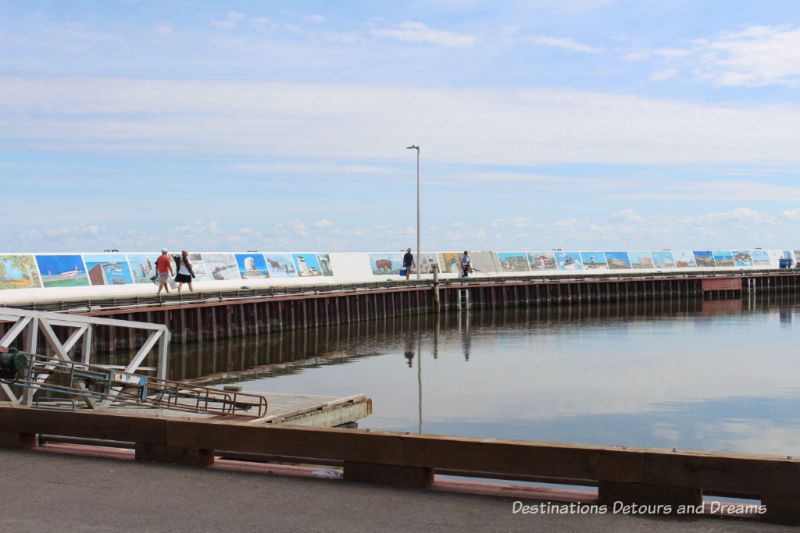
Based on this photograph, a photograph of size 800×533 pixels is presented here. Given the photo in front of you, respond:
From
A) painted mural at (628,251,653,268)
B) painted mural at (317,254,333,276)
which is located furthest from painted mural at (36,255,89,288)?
painted mural at (628,251,653,268)

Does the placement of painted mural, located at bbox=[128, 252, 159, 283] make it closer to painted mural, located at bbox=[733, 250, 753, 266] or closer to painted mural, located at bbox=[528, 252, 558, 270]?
painted mural, located at bbox=[528, 252, 558, 270]

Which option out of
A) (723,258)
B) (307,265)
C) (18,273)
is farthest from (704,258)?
(18,273)

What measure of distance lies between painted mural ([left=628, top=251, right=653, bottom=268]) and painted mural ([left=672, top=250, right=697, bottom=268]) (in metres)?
4.82

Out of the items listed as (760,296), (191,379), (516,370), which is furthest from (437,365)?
(760,296)

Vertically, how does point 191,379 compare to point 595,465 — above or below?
below

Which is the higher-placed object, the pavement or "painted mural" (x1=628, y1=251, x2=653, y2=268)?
"painted mural" (x1=628, y1=251, x2=653, y2=268)

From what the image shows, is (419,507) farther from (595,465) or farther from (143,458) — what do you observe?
(143,458)

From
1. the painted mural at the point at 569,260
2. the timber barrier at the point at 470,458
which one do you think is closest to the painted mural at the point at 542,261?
the painted mural at the point at 569,260

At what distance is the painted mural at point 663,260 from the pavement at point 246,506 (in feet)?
251

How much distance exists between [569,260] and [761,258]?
34669mm

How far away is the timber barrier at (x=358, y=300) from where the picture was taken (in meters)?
29.1

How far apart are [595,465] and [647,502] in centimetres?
51

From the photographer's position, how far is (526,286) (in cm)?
5791

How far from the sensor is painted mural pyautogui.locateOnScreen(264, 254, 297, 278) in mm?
44219
